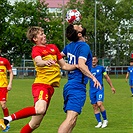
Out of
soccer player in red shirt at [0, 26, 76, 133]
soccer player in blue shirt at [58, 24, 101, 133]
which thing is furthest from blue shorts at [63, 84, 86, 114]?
soccer player in red shirt at [0, 26, 76, 133]

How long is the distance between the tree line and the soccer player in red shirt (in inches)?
2004

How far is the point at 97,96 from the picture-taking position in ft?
41.1

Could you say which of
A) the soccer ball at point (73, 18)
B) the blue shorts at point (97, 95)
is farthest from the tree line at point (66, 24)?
the soccer ball at point (73, 18)

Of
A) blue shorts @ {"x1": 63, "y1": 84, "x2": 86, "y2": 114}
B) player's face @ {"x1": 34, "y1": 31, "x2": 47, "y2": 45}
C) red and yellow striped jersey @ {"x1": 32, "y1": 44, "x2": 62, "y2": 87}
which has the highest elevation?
player's face @ {"x1": 34, "y1": 31, "x2": 47, "y2": 45}

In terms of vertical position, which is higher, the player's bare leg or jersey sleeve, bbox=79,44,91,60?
jersey sleeve, bbox=79,44,91,60

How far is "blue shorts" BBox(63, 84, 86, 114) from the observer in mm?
7727

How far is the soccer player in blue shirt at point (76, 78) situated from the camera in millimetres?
7656

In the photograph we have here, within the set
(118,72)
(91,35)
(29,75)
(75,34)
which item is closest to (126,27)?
(91,35)

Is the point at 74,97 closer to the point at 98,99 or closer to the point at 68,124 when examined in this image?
the point at 68,124

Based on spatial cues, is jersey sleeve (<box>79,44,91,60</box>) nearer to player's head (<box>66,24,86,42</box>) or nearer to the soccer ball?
player's head (<box>66,24,86,42</box>)

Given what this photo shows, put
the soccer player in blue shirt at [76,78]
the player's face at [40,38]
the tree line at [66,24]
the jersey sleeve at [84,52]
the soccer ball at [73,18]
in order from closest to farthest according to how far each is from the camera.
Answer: the soccer player in blue shirt at [76,78] < the jersey sleeve at [84,52] < the player's face at [40,38] < the soccer ball at [73,18] < the tree line at [66,24]

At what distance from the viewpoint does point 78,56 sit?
7.97 meters

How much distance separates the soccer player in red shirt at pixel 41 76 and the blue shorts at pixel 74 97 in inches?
12.5

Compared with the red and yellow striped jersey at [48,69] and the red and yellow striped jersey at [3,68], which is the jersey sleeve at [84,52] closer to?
the red and yellow striped jersey at [48,69]
